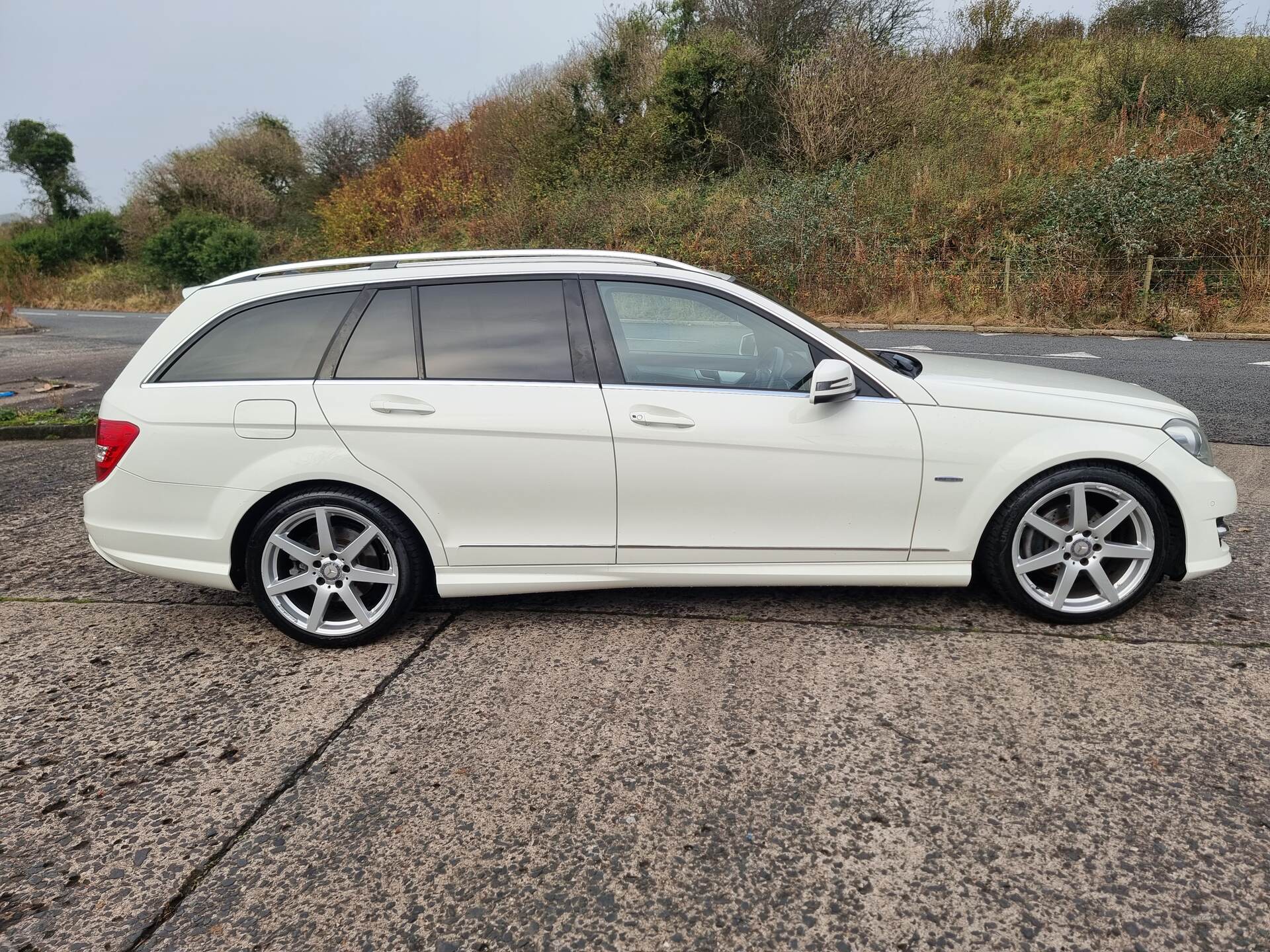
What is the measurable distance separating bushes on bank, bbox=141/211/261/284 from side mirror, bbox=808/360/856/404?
3257 centimetres

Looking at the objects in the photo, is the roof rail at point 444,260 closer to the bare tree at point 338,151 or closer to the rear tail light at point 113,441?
→ the rear tail light at point 113,441

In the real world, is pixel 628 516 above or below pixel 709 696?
above

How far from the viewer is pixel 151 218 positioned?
3606 cm

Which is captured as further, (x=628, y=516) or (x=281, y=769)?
(x=628, y=516)

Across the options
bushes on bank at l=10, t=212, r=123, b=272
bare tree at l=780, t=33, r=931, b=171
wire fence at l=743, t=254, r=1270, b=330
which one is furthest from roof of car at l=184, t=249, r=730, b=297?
bushes on bank at l=10, t=212, r=123, b=272

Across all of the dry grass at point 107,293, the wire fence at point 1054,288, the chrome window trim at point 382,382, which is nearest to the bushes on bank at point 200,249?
the dry grass at point 107,293

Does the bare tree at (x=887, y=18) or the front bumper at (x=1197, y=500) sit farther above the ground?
the bare tree at (x=887, y=18)

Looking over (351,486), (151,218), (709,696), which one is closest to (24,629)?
(351,486)

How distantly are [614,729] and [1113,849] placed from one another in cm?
151

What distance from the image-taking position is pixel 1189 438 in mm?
3545

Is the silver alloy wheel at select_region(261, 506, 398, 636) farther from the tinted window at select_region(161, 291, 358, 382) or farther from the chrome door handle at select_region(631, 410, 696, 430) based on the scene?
the chrome door handle at select_region(631, 410, 696, 430)

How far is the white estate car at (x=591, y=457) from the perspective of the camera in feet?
11.4

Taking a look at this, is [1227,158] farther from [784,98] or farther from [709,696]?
[709,696]

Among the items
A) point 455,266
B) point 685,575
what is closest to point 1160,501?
point 685,575
